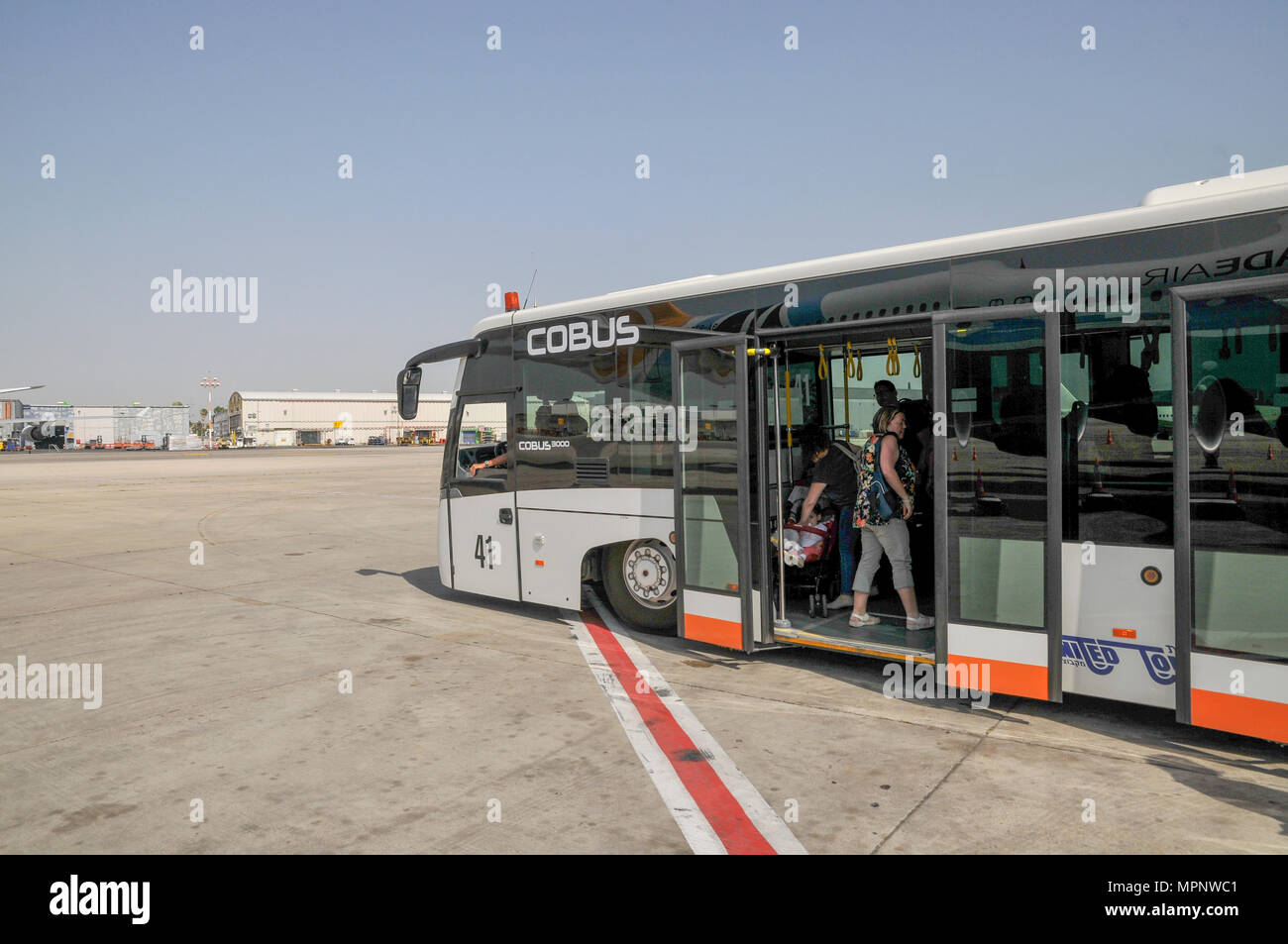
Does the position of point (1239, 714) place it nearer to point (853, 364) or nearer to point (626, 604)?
point (853, 364)

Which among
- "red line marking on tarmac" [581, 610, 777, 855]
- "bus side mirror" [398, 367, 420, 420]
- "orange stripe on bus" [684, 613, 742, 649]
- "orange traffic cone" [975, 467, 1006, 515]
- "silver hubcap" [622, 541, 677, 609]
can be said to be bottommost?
"red line marking on tarmac" [581, 610, 777, 855]

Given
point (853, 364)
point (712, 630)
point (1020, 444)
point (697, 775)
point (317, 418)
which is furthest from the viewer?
point (317, 418)

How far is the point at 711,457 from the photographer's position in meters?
6.94

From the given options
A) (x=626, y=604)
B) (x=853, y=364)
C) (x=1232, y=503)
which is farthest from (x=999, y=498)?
(x=626, y=604)

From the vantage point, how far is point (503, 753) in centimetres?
525

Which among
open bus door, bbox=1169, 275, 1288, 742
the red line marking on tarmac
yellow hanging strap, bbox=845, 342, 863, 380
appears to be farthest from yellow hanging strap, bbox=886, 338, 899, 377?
the red line marking on tarmac

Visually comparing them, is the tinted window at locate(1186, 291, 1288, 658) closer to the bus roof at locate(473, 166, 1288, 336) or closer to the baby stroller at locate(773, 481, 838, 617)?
the bus roof at locate(473, 166, 1288, 336)

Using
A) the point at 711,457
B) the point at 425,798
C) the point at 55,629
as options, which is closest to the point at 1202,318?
the point at 711,457

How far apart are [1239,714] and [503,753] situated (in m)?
3.97

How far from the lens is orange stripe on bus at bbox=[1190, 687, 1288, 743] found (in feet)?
14.9

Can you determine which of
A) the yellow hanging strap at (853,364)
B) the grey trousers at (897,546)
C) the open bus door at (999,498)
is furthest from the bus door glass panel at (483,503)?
the open bus door at (999,498)

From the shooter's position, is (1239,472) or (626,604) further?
(626,604)

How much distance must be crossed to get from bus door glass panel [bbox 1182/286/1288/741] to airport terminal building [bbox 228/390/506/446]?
10882cm

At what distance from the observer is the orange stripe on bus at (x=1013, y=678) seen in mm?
5352
